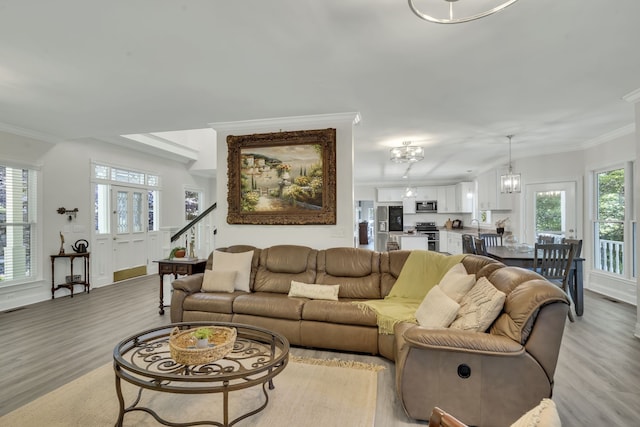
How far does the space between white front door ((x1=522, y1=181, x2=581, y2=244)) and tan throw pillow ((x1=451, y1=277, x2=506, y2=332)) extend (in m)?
4.55

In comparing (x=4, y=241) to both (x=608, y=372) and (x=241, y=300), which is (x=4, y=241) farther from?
(x=608, y=372)

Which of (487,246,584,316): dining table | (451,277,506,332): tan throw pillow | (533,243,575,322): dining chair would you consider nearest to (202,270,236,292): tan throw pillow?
(451,277,506,332): tan throw pillow

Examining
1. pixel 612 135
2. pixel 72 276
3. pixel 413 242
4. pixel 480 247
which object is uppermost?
pixel 612 135

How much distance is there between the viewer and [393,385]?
243 centimetres

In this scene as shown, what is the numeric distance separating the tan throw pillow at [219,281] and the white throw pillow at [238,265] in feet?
0.18

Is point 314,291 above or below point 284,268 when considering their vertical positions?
below

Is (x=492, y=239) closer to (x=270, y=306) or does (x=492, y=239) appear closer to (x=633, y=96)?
(x=633, y=96)

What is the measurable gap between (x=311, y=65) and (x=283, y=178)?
1.73 metres

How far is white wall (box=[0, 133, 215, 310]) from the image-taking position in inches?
180

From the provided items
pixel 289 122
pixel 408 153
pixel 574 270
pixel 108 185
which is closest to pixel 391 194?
pixel 408 153

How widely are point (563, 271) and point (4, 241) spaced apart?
7419mm

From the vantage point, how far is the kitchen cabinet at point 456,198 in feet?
30.3

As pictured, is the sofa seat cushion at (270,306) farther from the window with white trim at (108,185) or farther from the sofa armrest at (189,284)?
the window with white trim at (108,185)

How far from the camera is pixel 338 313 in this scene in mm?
2977
